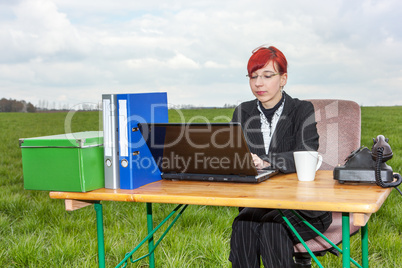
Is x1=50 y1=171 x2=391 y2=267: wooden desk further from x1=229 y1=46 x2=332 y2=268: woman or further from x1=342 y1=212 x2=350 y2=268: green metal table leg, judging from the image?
x1=229 y1=46 x2=332 y2=268: woman

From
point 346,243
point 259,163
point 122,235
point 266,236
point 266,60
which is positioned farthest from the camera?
point 122,235

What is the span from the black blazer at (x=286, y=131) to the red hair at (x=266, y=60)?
0.17 m

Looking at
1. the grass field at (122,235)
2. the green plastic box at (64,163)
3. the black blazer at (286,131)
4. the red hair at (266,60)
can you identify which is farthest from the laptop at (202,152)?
the red hair at (266,60)

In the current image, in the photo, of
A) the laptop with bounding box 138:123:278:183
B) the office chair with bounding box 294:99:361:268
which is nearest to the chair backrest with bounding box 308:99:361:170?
the office chair with bounding box 294:99:361:268

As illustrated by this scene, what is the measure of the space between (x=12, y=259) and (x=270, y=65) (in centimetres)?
224

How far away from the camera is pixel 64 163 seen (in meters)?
1.79

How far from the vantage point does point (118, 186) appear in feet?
5.99

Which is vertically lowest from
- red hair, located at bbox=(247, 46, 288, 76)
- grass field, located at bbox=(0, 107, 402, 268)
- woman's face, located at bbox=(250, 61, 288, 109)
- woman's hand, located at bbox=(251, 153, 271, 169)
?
grass field, located at bbox=(0, 107, 402, 268)

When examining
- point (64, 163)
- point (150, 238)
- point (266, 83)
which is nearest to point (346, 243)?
point (266, 83)

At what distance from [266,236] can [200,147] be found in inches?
19.9

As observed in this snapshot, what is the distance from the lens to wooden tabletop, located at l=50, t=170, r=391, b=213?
1.49 m

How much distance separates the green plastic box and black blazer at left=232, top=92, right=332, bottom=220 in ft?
2.54

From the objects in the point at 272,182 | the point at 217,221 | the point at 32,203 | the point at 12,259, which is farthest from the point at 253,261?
the point at 32,203

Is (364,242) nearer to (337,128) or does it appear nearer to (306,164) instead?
(337,128)
